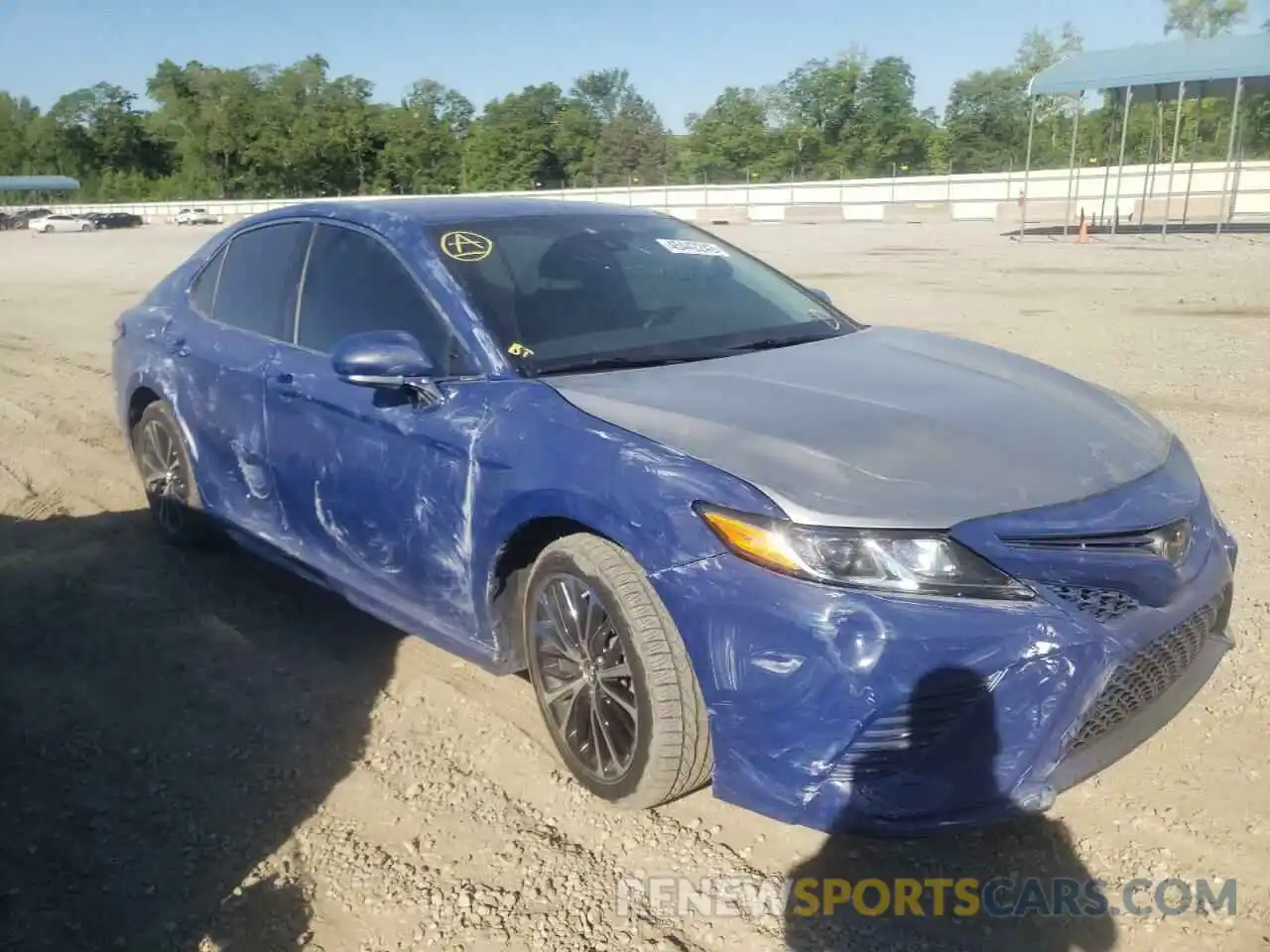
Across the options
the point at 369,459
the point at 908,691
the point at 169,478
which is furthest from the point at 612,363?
the point at 169,478

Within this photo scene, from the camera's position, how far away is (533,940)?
8.27 ft

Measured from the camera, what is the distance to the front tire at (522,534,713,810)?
8.89 feet

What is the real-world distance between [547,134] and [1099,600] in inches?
3192

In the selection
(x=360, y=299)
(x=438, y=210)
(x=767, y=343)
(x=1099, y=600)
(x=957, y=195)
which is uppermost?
(x=957, y=195)

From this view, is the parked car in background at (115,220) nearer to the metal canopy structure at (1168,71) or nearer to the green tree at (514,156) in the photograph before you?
the green tree at (514,156)

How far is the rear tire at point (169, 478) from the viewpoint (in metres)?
4.85

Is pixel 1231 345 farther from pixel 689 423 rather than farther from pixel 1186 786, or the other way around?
pixel 689 423

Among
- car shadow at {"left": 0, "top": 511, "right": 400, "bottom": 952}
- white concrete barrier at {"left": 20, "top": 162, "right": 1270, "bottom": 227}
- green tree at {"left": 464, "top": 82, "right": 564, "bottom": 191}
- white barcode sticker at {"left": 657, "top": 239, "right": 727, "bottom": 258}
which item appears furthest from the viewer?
green tree at {"left": 464, "top": 82, "right": 564, "bottom": 191}

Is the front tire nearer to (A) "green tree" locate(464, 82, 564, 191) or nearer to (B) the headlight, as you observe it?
(B) the headlight

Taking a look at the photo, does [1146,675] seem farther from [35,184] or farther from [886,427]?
[35,184]

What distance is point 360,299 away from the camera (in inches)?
150

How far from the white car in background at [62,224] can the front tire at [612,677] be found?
201 ft

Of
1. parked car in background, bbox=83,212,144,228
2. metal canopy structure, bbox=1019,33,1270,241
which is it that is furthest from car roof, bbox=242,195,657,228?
parked car in background, bbox=83,212,144,228

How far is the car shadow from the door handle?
3.08ft
